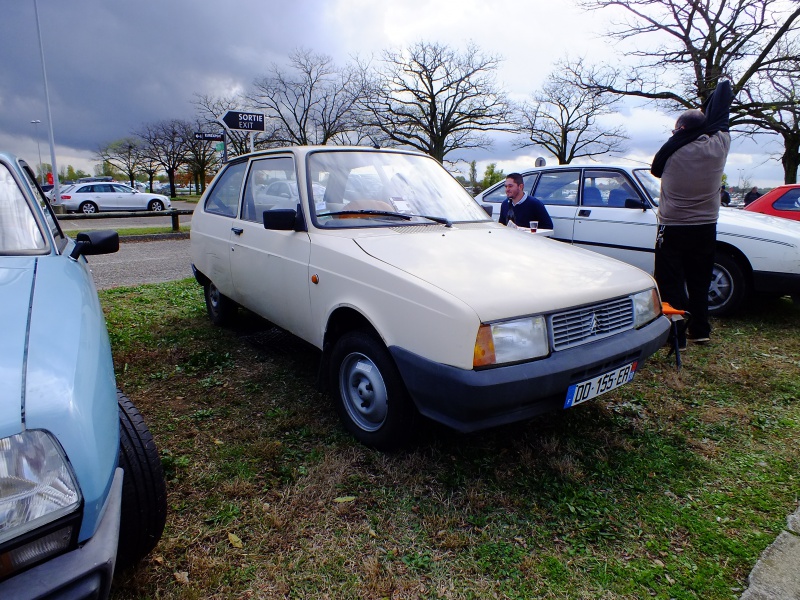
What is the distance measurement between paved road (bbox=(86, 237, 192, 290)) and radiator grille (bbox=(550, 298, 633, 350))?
6.57 metres

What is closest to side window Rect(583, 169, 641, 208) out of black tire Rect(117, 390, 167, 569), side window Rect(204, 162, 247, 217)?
side window Rect(204, 162, 247, 217)

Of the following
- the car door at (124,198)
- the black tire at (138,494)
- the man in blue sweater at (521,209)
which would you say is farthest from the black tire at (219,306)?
the car door at (124,198)

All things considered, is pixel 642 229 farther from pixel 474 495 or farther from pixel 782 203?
pixel 474 495

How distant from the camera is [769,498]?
7.86ft

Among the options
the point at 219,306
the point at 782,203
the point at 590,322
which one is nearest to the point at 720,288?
the point at 782,203

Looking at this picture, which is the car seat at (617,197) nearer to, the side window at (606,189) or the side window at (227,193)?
the side window at (606,189)

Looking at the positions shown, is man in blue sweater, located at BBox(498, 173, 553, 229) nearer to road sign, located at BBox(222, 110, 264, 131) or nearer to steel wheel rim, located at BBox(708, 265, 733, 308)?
steel wheel rim, located at BBox(708, 265, 733, 308)

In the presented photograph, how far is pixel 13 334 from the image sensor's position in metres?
1.40

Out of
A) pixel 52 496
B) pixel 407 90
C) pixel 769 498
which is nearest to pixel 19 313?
pixel 52 496

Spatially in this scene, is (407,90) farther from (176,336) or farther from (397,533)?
(397,533)

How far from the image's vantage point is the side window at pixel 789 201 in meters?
7.52

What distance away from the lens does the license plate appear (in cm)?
234

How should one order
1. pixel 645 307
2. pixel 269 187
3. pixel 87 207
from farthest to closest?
pixel 87 207
pixel 269 187
pixel 645 307

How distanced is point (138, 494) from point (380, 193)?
2.27 meters
